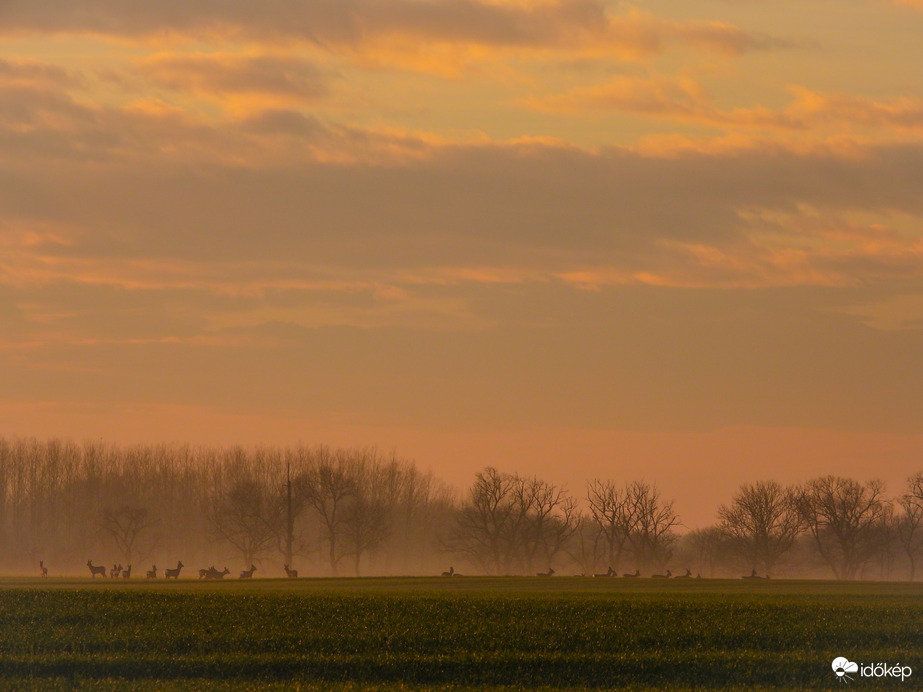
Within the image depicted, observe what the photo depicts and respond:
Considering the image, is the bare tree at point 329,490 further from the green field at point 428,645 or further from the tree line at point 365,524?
→ the green field at point 428,645

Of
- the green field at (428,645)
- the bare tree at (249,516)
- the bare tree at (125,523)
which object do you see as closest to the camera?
the green field at (428,645)

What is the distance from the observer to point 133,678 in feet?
90.9

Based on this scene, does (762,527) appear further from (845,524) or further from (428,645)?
(428,645)

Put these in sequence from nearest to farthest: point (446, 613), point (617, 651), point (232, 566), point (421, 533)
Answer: point (617, 651), point (446, 613), point (232, 566), point (421, 533)

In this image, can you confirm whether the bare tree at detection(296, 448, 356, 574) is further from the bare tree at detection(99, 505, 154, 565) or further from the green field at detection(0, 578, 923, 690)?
the green field at detection(0, 578, 923, 690)

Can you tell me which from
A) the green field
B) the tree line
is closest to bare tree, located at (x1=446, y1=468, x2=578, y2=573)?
the tree line

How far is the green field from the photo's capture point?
1096 inches

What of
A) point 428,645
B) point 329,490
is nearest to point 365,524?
point 329,490

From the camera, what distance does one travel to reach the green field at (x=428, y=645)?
91.3ft

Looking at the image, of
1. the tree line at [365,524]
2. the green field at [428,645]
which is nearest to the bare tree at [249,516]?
the tree line at [365,524]

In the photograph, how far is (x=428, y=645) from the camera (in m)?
31.7

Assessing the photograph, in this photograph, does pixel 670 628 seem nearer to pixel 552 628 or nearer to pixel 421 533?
pixel 552 628

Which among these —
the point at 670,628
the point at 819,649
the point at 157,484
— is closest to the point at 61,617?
the point at 670,628

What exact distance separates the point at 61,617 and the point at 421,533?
5921 inches
